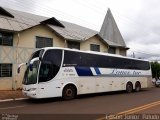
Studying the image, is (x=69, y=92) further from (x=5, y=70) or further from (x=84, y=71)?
(x=5, y=70)

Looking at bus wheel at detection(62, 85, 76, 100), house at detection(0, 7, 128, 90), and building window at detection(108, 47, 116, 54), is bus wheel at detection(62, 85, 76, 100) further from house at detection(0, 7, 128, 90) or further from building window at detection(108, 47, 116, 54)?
building window at detection(108, 47, 116, 54)

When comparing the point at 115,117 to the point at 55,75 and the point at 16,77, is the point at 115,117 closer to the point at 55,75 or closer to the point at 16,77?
the point at 55,75

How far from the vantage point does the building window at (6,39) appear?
22.4 metres

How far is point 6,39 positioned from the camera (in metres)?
22.8

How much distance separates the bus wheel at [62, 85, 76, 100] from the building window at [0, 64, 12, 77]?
8404 millimetres

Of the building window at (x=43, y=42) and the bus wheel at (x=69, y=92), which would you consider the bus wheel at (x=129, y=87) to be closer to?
the bus wheel at (x=69, y=92)

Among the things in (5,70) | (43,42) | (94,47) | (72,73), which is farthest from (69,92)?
(94,47)

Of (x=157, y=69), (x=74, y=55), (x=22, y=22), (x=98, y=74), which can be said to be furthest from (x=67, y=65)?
(x=157, y=69)

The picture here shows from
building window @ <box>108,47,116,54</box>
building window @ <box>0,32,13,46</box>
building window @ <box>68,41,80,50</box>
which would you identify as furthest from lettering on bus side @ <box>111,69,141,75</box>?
building window @ <box>108,47,116,54</box>

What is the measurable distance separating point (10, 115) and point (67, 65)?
21.6 feet

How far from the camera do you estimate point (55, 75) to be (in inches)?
615

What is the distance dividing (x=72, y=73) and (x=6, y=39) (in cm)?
910

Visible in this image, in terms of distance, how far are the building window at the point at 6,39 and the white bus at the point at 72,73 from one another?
7.45m

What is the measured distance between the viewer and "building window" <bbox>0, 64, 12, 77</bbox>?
73.4 ft
